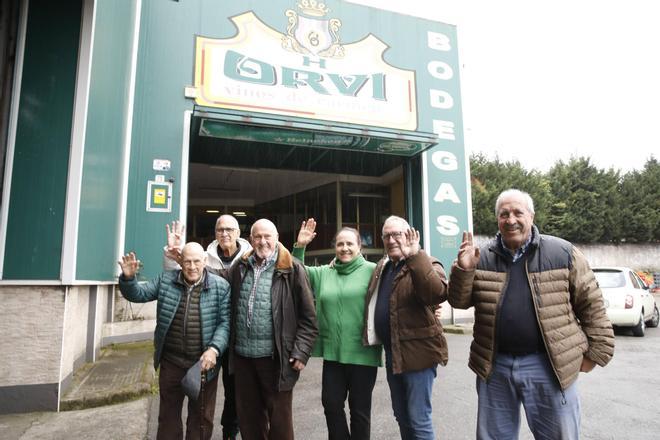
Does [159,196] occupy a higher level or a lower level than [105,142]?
lower

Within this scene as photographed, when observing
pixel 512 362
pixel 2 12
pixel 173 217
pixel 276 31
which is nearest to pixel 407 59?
pixel 276 31

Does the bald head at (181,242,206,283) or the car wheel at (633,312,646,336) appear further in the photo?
the car wheel at (633,312,646,336)

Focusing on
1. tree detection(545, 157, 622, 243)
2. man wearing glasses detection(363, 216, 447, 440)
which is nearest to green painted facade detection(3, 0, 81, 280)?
man wearing glasses detection(363, 216, 447, 440)

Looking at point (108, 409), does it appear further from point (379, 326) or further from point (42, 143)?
point (379, 326)

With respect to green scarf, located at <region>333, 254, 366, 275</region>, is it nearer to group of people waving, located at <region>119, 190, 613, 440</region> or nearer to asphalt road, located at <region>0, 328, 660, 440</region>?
group of people waving, located at <region>119, 190, 613, 440</region>

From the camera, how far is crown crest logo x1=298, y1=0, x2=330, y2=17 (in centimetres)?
1017

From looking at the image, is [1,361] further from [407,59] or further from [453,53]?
[453,53]

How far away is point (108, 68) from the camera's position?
5.58 m

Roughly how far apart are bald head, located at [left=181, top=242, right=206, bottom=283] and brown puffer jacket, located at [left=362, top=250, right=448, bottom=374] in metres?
1.25

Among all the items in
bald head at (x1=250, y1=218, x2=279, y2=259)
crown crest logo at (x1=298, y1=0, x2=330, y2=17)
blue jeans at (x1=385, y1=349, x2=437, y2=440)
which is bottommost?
blue jeans at (x1=385, y1=349, x2=437, y2=440)

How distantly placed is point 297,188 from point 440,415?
12852mm

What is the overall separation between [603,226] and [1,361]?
25159 mm

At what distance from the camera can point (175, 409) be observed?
2994mm

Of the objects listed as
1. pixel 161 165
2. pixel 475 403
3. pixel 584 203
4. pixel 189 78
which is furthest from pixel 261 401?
pixel 584 203
